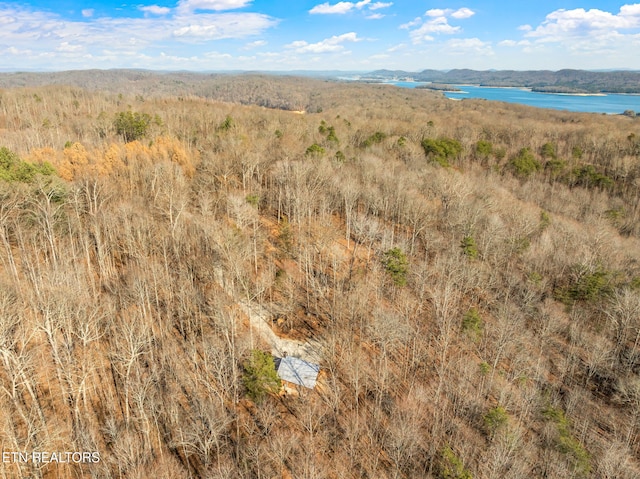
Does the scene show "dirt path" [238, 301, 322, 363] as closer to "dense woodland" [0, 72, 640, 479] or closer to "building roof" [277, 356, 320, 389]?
"dense woodland" [0, 72, 640, 479]

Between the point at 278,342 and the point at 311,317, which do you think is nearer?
the point at 278,342

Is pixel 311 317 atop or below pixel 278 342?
atop

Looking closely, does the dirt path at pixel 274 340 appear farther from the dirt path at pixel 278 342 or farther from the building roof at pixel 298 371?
the building roof at pixel 298 371

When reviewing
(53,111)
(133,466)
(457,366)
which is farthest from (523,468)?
(53,111)

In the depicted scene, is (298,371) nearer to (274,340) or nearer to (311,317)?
(274,340)

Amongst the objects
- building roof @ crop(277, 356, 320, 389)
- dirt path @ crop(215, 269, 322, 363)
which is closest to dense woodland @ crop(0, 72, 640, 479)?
dirt path @ crop(215, 269, 322, 363)

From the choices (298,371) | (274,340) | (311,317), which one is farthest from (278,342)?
(311,317)
